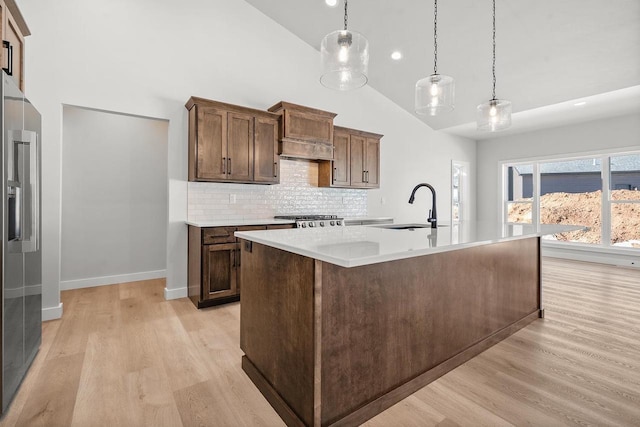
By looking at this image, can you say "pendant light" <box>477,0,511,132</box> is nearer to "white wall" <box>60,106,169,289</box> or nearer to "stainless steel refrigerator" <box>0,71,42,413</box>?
"stainless steel refrigerator" <box>0,71,42,413</box>

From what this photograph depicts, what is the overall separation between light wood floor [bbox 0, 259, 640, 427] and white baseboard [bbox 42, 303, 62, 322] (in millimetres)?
117

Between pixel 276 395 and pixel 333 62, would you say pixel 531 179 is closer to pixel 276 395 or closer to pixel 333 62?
pixel 333 62

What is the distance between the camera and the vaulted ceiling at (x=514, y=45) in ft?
12.1

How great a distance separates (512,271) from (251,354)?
2203mm

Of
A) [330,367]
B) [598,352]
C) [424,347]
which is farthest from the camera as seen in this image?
[598,352]

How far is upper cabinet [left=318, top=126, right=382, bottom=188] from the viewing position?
493 centimetres

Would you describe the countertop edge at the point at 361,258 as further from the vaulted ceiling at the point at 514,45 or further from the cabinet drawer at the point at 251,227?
the vaulted ceiling at the point at 514,45

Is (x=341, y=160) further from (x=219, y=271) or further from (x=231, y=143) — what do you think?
(x=219, y=271)

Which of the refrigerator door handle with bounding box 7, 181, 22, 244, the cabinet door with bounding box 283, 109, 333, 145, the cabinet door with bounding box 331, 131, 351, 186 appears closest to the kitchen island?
the refrigerator door handle with bounding box 7, 181, 22, 244

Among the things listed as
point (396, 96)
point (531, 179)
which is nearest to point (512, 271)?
point (396, 96)

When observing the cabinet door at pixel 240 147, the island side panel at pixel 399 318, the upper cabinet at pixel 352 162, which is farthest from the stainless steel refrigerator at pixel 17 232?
the upper cabinet at pixel 352 162

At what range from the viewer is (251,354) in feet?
6.75

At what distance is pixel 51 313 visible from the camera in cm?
310

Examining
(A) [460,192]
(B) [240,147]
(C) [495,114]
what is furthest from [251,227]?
(A) [460,192]
